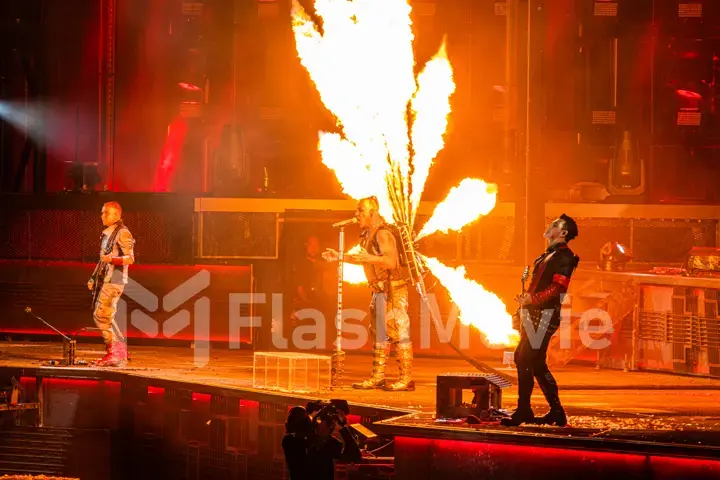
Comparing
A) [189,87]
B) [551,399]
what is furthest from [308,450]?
[189,87]

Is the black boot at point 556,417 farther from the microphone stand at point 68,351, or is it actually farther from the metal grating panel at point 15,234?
the metal grating panel at point 15,234

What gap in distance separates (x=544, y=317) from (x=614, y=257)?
612cm

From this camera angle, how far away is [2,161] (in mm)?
19062

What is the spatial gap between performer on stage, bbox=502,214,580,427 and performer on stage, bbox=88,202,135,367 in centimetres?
627

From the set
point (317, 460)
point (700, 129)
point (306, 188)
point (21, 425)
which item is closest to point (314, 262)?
point (306, 188)

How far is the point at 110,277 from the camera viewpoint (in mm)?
14367

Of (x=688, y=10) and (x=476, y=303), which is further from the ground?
(x=688, y=10)

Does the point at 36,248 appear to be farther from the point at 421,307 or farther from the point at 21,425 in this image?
the point at 421,307

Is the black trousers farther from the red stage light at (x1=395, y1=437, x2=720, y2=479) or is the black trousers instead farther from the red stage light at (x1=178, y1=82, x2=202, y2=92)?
the red stage light at (x1=178, y1=82, x2=202, y2=92)

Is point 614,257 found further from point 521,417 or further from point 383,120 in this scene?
point 521,417

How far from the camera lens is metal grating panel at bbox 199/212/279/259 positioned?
17531 mm

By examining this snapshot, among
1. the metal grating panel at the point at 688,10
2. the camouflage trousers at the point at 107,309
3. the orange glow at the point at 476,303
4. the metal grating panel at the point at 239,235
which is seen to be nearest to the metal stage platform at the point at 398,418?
the camouflage trousers at the point at 107,309

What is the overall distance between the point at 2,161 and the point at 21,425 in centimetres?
645

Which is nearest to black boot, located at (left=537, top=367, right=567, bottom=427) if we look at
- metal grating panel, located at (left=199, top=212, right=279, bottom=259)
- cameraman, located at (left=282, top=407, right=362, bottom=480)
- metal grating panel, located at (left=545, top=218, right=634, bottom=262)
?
cameraman, located at (left=282, top=407, right=362, bottom=480)
